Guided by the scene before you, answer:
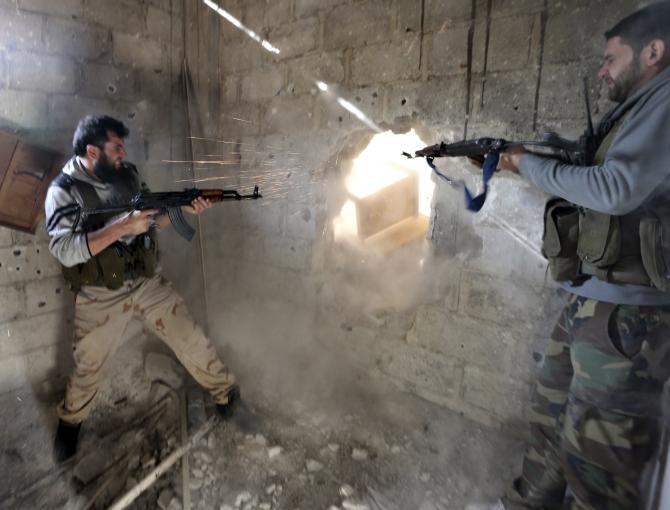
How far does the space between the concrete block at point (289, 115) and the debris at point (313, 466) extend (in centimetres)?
219

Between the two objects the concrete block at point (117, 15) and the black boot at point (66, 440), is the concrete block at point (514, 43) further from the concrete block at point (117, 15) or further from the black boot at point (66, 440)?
the black boot at point (66, 440)

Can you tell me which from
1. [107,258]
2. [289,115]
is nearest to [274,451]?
[107,258]

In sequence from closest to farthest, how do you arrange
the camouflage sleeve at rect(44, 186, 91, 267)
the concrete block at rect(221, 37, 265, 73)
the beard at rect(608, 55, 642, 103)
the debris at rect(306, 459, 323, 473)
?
the beard at rect(608, 55, 642, 103) → the camouflage sleeve at rect(44, 186, 91, 267) → the debris at rect(306, 459, 323, 473) → the concrete block at rect(221, 37, 265, 73)

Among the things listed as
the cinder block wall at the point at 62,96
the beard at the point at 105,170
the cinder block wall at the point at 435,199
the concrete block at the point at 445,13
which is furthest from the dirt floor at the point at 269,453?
the concrete block at the point at 445,13

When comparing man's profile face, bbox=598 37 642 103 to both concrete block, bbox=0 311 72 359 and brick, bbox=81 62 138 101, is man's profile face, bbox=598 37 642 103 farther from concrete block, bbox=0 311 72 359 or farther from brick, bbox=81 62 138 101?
concrete block, bbox=0 311 72 359

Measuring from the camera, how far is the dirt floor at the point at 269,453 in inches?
84.3

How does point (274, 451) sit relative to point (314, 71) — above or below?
below

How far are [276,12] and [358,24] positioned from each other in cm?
78

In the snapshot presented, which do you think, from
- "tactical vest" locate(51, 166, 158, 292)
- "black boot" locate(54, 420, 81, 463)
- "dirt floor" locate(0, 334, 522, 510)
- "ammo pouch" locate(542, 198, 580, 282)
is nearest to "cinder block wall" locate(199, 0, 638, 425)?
"dirt floor" locate(0, 334, 522, 510)

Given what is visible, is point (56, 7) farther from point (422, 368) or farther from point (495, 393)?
point (495, 393)

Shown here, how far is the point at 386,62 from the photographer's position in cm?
255

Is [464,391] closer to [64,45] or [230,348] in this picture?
[230,348]

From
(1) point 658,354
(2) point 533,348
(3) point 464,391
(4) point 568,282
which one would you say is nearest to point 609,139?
(4) point 568,282

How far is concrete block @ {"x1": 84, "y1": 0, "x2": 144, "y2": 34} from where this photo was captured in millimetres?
2736
